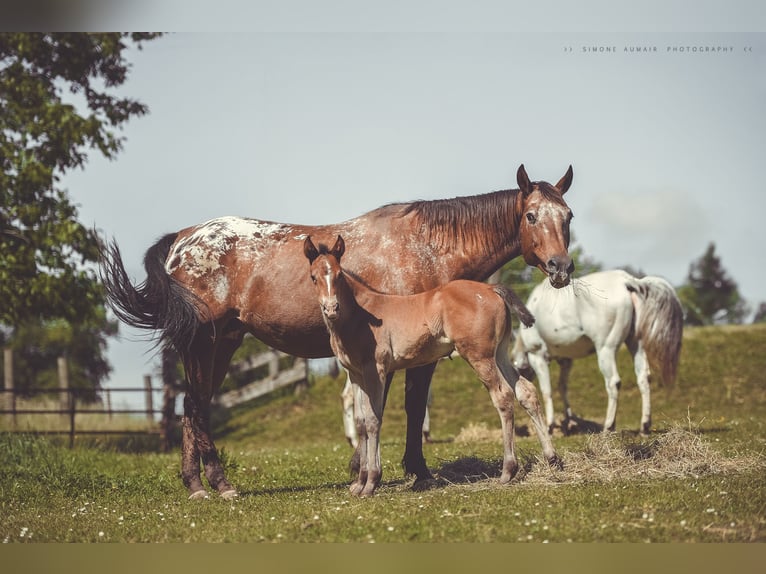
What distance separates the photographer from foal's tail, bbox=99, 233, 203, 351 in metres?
7.86

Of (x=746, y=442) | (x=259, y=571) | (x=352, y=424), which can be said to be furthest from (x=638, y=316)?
(x=259, y=571)

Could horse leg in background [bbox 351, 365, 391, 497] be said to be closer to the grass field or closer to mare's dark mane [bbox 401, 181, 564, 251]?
the grass field

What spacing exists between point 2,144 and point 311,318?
7921 millimetres

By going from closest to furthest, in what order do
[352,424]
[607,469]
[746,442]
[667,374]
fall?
[607,469] < [746,442] < [667,374] < [352,424]

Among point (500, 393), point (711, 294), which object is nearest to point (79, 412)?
point (500, 393)

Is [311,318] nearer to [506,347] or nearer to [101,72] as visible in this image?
[506,347]

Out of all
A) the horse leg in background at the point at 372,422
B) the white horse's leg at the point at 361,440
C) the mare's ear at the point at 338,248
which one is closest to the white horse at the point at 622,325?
the white horse's leg at the point at 361,440

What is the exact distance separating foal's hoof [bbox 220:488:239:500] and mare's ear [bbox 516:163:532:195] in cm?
394

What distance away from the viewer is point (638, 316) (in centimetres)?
1197

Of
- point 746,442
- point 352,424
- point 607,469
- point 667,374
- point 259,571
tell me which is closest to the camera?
point 259,571

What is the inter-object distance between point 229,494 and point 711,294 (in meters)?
34.6

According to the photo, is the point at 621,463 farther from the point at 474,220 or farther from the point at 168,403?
the point at 168,403

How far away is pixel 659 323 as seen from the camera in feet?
38.7

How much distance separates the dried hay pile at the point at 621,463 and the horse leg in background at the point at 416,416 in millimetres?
297
